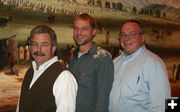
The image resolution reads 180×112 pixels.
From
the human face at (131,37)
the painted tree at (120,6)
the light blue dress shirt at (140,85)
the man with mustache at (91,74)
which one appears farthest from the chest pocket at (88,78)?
the painted tree at (120,6)

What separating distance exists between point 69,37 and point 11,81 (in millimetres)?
714

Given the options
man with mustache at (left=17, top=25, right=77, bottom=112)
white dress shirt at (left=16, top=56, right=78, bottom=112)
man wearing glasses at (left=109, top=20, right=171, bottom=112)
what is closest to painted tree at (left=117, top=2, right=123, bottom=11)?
man wearing glasses at (left=109, top=20, right=171, bottom=112)

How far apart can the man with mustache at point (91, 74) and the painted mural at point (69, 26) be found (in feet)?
2.01

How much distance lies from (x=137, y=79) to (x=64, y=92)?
626 mm

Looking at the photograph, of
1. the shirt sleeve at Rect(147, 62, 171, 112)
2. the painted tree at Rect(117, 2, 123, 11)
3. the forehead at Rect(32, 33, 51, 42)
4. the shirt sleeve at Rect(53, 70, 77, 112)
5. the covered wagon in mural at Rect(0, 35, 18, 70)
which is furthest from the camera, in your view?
the painted tree at Rect(117, 2, 123, 11)

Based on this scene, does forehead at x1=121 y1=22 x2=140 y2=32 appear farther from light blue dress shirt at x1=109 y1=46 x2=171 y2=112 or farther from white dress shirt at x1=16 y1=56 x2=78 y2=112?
white dress shirt at x1=16 y1=56 x2=78 y2=112

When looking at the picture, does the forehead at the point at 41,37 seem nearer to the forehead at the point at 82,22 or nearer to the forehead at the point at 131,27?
the forehead at the point at 82,22

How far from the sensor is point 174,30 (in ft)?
10.7

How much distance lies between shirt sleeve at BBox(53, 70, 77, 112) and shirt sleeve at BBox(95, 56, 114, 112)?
0.37 meters

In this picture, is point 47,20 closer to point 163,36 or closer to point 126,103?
point 126,103

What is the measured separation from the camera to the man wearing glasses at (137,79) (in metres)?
1.70

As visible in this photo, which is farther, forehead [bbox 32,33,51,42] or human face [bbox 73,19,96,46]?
human face [bbox 73,19,96,46]

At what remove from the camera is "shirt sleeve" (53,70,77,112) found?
138cm

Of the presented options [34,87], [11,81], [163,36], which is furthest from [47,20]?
[163,36]
